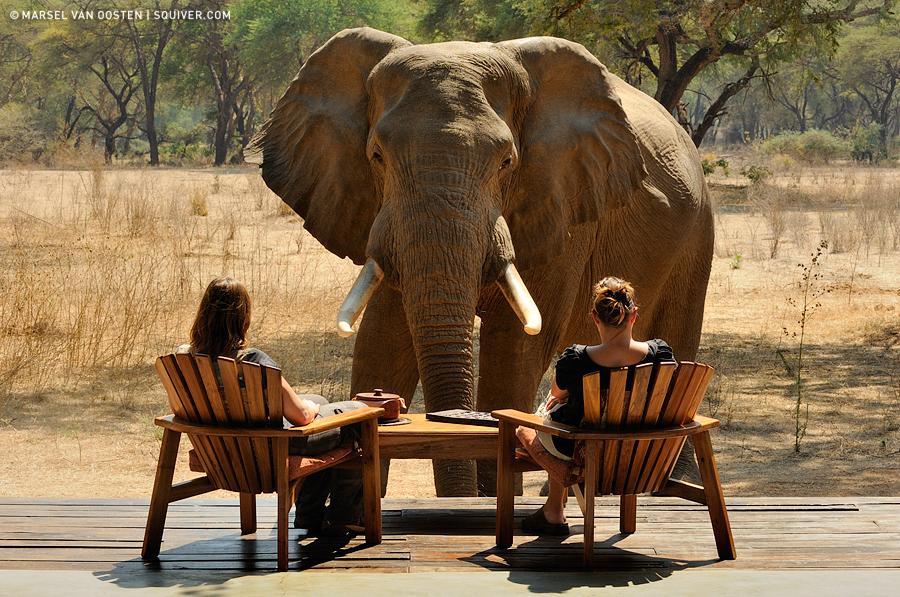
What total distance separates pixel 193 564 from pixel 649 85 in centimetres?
4121

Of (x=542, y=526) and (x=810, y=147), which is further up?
(x=810, y=147)

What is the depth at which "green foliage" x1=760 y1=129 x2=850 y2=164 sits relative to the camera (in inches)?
1889

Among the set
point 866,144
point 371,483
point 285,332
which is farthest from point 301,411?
point 866,144

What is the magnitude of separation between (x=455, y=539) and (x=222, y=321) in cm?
127

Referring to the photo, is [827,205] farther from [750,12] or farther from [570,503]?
[570,503]

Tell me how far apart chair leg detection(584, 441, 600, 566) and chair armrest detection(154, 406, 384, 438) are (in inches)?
33.4

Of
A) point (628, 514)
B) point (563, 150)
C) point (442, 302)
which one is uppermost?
point (563, 150)

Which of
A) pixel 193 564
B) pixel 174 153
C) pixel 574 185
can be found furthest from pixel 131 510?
pixel 174 153

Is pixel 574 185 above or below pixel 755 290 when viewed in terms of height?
above

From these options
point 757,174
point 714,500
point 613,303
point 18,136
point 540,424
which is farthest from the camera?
point 18,136

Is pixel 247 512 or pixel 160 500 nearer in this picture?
pixel 160 500

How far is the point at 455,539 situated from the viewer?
521 centimetres

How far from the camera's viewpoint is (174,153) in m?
49.0

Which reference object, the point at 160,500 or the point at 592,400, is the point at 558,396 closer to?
the point at 592,400
